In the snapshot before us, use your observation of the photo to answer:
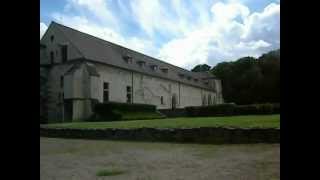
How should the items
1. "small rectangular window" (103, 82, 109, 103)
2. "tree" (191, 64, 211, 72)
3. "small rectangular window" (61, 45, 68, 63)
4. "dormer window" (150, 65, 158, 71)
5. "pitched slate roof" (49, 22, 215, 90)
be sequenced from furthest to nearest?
"tree" (191, 64, 211, 72)
"dormer window" (150, 65, 158, 71)
"small rectangular window" (103, 82, 109, 103)
"pitched slate roof" (49, 22, 215, 90)
"small rectangular window" (61, 45, 68, 63)

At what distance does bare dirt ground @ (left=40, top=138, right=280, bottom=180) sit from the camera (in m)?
6.93

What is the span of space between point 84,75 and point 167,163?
23.5 m

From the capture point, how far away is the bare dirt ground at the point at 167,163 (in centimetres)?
693

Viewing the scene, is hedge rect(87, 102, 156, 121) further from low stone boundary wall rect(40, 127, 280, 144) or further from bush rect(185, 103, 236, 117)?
low stone boundary wall rect(40, 127, 280, 144)

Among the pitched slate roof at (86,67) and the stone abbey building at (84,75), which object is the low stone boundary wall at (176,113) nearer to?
the stone abbey building at (84,75)

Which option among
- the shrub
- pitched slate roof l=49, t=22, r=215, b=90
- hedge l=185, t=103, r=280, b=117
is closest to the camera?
hedge l=185, t=103, r=280, b=117

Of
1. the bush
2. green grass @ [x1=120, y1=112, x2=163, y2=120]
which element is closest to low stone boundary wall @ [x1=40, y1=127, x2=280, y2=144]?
green grass @ [x1=120, y1=112, x2=163, y2=120]

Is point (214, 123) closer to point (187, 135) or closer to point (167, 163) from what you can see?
point (187, 135)

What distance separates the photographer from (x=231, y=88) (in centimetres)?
5225

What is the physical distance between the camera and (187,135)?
13898mm

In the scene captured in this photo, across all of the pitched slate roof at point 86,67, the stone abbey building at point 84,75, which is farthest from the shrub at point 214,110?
the pitched slate roof at point 86,67
